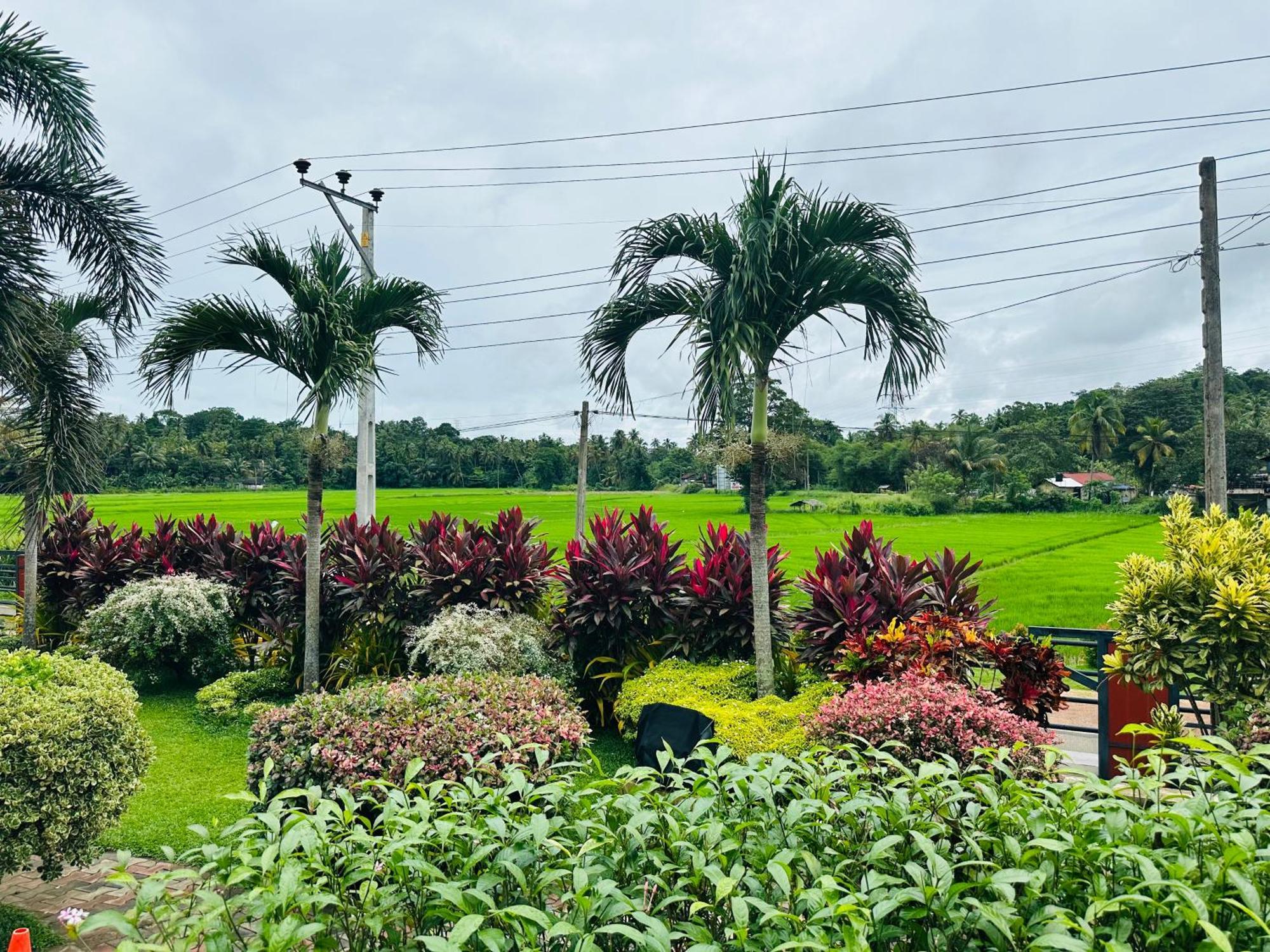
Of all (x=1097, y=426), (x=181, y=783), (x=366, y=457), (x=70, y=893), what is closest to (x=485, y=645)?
(x=181, y=783)

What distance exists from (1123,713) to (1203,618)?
2.96ft

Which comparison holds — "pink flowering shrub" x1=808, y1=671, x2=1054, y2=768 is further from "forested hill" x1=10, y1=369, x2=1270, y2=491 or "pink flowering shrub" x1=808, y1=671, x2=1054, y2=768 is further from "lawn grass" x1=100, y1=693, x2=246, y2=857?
"forested hill" x1=10, y1=369, x2=1270, y2=491

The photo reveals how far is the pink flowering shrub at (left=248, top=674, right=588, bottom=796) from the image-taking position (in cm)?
333

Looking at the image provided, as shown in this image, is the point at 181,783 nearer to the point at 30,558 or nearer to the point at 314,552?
the point at 314,552

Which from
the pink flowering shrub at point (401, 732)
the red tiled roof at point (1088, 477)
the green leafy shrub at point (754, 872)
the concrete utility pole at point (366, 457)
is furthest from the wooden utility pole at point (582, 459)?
the red tiled roof at point (1088, 477)

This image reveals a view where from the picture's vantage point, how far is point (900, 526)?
31.2 m

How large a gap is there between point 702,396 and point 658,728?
196 cm

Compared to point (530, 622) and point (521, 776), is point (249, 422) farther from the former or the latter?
point (521, 776)

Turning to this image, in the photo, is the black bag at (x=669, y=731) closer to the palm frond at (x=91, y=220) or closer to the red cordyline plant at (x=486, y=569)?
the red cordyline plant at (x=486, y=569)

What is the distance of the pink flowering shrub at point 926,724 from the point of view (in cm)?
340

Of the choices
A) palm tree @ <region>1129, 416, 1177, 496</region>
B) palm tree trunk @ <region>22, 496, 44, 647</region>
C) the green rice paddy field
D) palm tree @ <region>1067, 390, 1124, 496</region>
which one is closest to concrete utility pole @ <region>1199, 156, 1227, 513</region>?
the green rice paddy field

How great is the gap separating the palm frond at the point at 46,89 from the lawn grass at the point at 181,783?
456 centimetres

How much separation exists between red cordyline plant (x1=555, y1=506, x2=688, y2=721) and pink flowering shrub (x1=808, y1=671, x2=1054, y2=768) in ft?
6.55

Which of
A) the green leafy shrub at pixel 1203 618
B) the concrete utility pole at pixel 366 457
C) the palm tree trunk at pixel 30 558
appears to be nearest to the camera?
the green leafy shrub at pixel 1203 618
